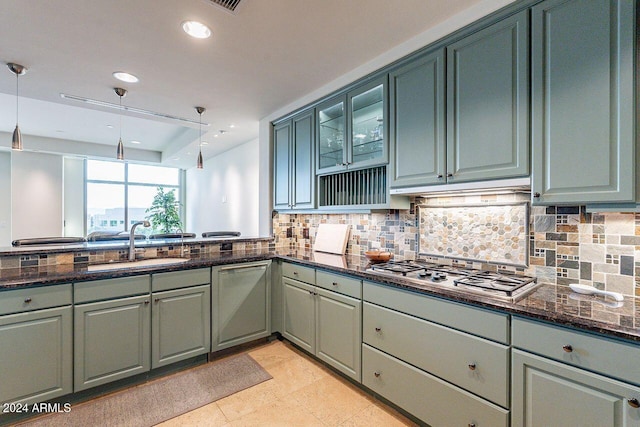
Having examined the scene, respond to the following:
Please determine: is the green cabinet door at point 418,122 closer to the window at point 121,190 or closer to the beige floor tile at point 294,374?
the beige floor tile at point 294,374

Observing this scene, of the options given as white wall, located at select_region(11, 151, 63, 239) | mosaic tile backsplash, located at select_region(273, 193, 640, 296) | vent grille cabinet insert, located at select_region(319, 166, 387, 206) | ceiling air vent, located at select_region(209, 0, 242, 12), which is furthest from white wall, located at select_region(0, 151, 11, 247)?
mosaic tile backsplash, located at select_region(273, 193, 640, 296)

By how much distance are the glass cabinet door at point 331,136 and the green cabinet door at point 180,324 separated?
61.7 inches

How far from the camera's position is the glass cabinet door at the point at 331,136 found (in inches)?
106

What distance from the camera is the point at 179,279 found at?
2.41 metres

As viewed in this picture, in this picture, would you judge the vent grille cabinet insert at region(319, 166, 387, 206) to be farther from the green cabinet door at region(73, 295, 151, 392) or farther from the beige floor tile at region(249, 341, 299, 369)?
the green cabinet door at region(73, 295, 151, 392)

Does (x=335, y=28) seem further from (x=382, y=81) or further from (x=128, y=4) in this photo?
(x=128, y=4)

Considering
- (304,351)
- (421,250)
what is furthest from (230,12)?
(304,351)

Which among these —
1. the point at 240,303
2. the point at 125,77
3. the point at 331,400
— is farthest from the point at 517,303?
the point at 125,77

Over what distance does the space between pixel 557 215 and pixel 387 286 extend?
105 cm

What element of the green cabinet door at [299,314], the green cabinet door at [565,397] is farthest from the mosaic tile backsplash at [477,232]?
the green cabinet door at [299,314]

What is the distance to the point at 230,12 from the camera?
5.63 feet

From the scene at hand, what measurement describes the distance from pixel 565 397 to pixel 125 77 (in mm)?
3498

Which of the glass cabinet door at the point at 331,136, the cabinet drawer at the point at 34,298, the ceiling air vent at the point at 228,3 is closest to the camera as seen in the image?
the ceiling air vent at the point at 228,3

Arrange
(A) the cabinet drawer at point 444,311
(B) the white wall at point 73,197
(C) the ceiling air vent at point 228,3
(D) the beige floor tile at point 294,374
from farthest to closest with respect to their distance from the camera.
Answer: (B) the white wall at point 73,197, (D) the beige floor tile at point 294,374, (C) the ceiling air vent at point 228,3, (A) the cabinet drawer at point 444,311
